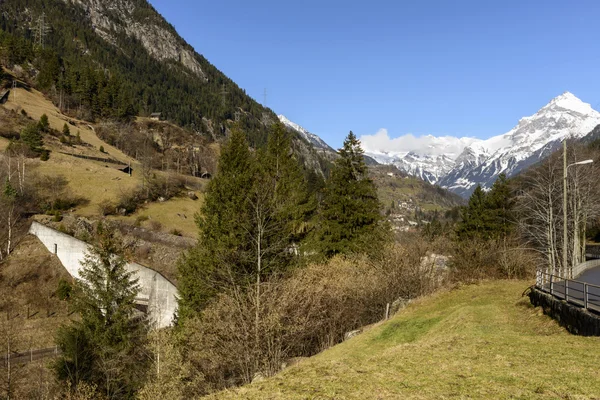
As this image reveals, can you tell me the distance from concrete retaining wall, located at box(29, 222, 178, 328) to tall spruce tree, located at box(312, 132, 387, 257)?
675 inches

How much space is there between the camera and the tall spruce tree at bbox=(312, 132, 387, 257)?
35022mm

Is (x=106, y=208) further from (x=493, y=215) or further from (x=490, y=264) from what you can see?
(x=493, y=215)

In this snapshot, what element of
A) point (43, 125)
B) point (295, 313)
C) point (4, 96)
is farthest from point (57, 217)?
point (4, 96)

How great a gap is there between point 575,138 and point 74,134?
108 m

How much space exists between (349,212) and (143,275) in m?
27.2

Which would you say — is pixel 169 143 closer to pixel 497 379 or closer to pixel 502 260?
pixel 502 260

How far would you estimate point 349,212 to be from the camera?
35969 mm

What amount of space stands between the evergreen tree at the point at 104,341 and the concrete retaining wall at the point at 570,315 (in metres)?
28.3

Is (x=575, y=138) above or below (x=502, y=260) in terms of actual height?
above

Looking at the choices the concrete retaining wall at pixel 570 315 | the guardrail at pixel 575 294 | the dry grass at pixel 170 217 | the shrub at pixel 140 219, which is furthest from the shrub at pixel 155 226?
the concrete retaining wall at pixel 570 315

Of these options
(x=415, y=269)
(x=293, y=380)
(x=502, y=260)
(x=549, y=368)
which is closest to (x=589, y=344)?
(x=549, y=368)

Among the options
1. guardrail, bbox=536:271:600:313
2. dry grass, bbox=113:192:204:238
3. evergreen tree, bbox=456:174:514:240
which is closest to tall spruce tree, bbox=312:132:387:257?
guardrail, bbox=536:271:600:313

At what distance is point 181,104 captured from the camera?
621 feet

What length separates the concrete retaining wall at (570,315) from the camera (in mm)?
12016
